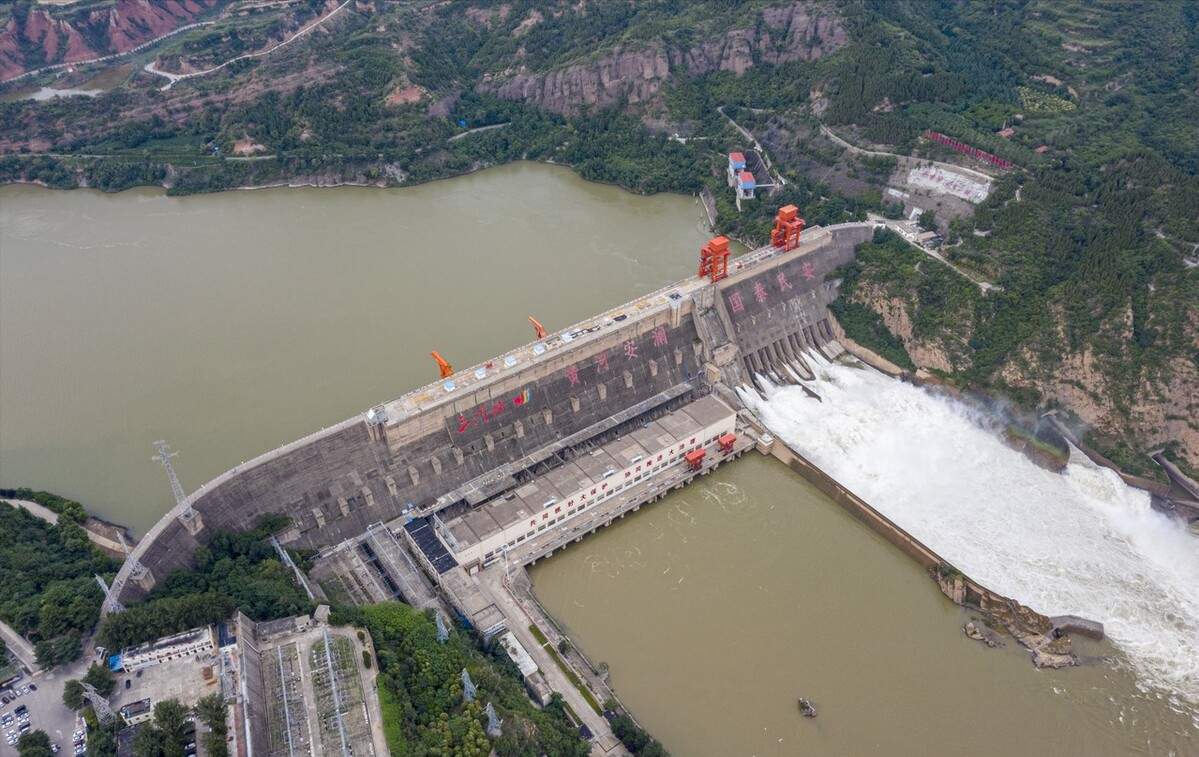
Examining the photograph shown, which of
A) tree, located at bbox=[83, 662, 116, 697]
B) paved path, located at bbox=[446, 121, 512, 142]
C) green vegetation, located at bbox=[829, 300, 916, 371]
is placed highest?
paved path, located at bbox=[446, 121, 512, 142]

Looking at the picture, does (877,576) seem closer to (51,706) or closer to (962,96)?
(51,706)

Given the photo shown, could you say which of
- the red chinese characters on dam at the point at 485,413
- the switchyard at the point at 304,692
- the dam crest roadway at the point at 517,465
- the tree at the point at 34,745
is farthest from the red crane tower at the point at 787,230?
the tree at the point at 34,745

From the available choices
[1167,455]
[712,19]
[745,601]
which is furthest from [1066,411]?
[712,19]

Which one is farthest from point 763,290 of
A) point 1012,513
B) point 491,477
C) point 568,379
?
point 491,477

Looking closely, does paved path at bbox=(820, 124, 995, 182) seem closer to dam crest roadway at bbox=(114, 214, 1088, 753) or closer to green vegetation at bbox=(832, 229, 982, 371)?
green vegetation at bbox=(832, 229, 982, 371)

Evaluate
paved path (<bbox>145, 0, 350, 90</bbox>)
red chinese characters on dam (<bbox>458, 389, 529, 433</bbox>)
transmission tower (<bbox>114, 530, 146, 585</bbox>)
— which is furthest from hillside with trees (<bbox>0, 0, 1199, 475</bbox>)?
transmission tower (<bbox>114, 530, 146, 585</bbox>)

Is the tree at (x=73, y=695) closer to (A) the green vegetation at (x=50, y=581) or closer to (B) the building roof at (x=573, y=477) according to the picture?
(A) the green vegetation at (x=50, y=581)

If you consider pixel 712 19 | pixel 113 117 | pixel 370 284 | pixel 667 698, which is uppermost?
pixel 712 19
